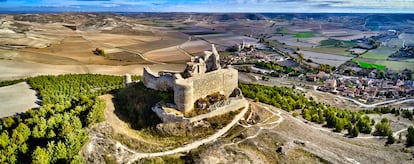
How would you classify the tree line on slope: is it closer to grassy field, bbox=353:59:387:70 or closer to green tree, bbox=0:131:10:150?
green tree, bbox=0:131:10:150

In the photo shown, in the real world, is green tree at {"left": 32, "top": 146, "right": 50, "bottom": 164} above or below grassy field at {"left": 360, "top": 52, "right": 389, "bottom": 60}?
above

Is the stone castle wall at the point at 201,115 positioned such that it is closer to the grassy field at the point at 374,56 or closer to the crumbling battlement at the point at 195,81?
the crumbling battlement at the point at 195,81

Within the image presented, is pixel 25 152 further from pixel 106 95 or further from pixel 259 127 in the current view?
pixel 259 127

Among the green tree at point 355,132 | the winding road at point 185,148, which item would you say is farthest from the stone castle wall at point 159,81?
the green tree at point 355,132

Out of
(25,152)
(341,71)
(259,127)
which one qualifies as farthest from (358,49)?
(25,152)

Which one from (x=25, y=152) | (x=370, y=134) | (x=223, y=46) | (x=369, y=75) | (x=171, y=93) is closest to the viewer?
(x=25, y=152)

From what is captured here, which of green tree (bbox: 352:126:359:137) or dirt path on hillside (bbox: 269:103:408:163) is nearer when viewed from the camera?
dirt path on hillside (bbox: 269:103:408:163)

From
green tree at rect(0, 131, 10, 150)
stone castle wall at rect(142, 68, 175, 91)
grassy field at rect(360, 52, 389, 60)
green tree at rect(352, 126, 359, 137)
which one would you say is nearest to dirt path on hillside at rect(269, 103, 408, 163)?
green tree at rect(352, 126, 359, 137)

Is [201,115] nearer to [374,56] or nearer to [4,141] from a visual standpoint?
[4,141]

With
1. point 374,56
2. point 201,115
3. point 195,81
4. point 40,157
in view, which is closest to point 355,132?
point 201,115

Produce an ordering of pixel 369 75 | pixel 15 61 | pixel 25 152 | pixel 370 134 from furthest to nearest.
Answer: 1. pixel 369 75
2. pixel 15 61
3. pixel 370 134
4. pixel 25 152
